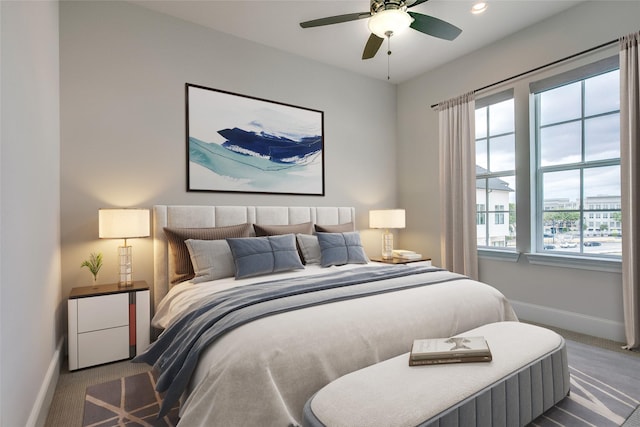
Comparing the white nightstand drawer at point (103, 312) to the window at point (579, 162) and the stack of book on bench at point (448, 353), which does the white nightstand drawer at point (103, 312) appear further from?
the window at point (579, 162)

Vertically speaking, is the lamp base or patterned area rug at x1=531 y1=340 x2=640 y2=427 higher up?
the lamp base

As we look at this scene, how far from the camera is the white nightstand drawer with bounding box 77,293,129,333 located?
8.04ft

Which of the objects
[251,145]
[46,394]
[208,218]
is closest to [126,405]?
[46,394]

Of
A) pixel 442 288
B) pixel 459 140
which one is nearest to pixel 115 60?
pixel 442 288

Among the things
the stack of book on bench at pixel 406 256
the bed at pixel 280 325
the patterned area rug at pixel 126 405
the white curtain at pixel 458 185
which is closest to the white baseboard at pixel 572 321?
the white curtain at pixel 458 185

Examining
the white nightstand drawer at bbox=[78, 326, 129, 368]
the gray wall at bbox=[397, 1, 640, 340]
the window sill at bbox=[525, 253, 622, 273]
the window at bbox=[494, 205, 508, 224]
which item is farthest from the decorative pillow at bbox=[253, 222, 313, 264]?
the window sill at bbox=[525, 253, 622, 273]

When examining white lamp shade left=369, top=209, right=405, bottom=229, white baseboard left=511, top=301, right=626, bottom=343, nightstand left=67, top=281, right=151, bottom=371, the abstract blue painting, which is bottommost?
white baseboard left=511, top=301, right=626, bottom=343

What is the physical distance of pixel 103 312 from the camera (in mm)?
2523

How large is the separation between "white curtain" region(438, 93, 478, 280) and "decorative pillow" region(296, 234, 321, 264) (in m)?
1.74

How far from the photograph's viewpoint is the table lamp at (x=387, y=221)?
13.6 ft

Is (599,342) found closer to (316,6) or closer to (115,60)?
(316,6)

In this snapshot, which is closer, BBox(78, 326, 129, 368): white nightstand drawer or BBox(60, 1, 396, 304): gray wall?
BBox(78, 326, 129, 368): white nightstand drawer

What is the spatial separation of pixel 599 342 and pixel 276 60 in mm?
4135

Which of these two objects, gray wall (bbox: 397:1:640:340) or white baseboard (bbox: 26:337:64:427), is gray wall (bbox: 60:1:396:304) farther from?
gray wall (bbox: 397:1:640:340)
